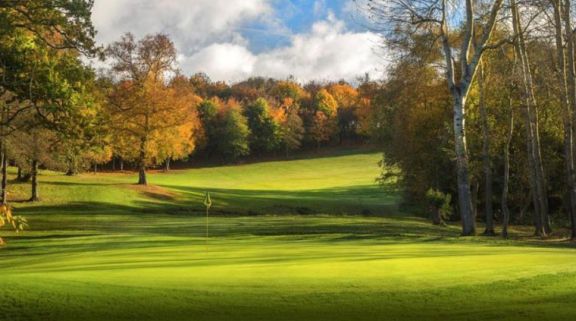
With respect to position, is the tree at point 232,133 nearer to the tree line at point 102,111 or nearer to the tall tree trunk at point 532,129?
the tree line at point 102,111

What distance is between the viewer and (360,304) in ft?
23.8

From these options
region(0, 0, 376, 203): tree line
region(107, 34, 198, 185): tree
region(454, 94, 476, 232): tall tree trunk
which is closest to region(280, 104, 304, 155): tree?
region(0, 0, 376, 203): tree line

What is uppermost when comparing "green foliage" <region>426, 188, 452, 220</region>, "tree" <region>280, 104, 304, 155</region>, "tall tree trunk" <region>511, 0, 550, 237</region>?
"tree" <region>280, 104, 304, 155</region>

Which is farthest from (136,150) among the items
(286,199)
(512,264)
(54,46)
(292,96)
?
(292,96)

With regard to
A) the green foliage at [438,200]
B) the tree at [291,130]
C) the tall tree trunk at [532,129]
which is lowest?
the green foliage at [438,200]

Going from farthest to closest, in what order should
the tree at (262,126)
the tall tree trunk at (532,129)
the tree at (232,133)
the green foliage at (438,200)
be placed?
the tree at (262,126), the tree at (232,133), the green foliage at (438,200), the tall tree trunk at (532,129)

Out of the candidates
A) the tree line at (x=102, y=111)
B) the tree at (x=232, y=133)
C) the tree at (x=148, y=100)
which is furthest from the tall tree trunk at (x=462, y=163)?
the tree at (x=232, y=133)

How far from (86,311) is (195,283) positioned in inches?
67.5

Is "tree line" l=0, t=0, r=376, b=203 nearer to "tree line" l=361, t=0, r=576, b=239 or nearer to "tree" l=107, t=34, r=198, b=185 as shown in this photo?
"tree" l=107, t=34, r=198, b=185

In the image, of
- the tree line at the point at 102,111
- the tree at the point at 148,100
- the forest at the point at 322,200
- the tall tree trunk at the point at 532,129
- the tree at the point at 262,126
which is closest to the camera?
the forest at the point at 322,200

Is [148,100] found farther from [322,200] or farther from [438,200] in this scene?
[438,200]

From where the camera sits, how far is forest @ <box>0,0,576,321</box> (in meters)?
7.58

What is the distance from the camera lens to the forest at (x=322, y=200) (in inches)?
299

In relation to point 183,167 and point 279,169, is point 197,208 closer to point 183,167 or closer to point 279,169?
point 279,169
